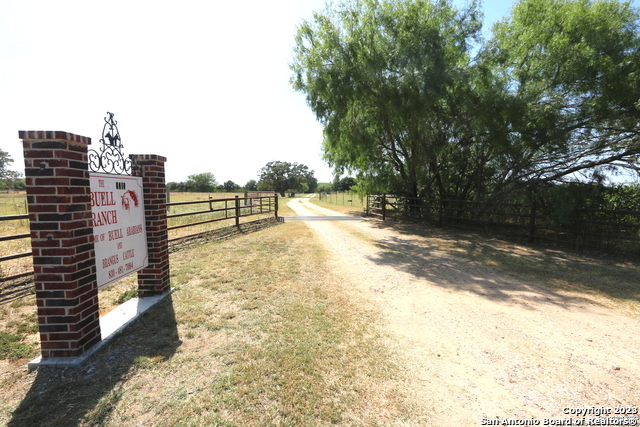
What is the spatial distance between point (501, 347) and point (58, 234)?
4.33 meters

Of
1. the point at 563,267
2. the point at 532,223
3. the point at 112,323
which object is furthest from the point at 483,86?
the point at 112,323

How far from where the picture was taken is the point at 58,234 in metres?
2.47

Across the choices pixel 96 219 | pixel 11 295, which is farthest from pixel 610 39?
pixel 11 295

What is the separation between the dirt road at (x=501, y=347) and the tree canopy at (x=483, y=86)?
16.5 feet

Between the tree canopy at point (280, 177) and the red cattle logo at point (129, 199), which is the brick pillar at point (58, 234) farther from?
the tree canopy at point (280, 177)

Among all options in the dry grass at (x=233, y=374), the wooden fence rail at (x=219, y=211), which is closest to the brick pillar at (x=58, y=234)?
the dry grass at (x=233, y=374)

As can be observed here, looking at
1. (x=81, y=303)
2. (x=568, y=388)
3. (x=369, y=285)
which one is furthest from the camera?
(x=369, y=285)

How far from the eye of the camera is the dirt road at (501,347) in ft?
7.17

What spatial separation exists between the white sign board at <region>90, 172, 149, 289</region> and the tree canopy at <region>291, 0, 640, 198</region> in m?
8.30

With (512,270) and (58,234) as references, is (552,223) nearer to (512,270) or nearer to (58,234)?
(512,270)

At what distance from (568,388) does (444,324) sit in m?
1.28

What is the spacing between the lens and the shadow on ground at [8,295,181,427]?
6.50 ft

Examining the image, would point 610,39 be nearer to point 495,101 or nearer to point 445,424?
point 495,101

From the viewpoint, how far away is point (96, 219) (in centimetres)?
303
